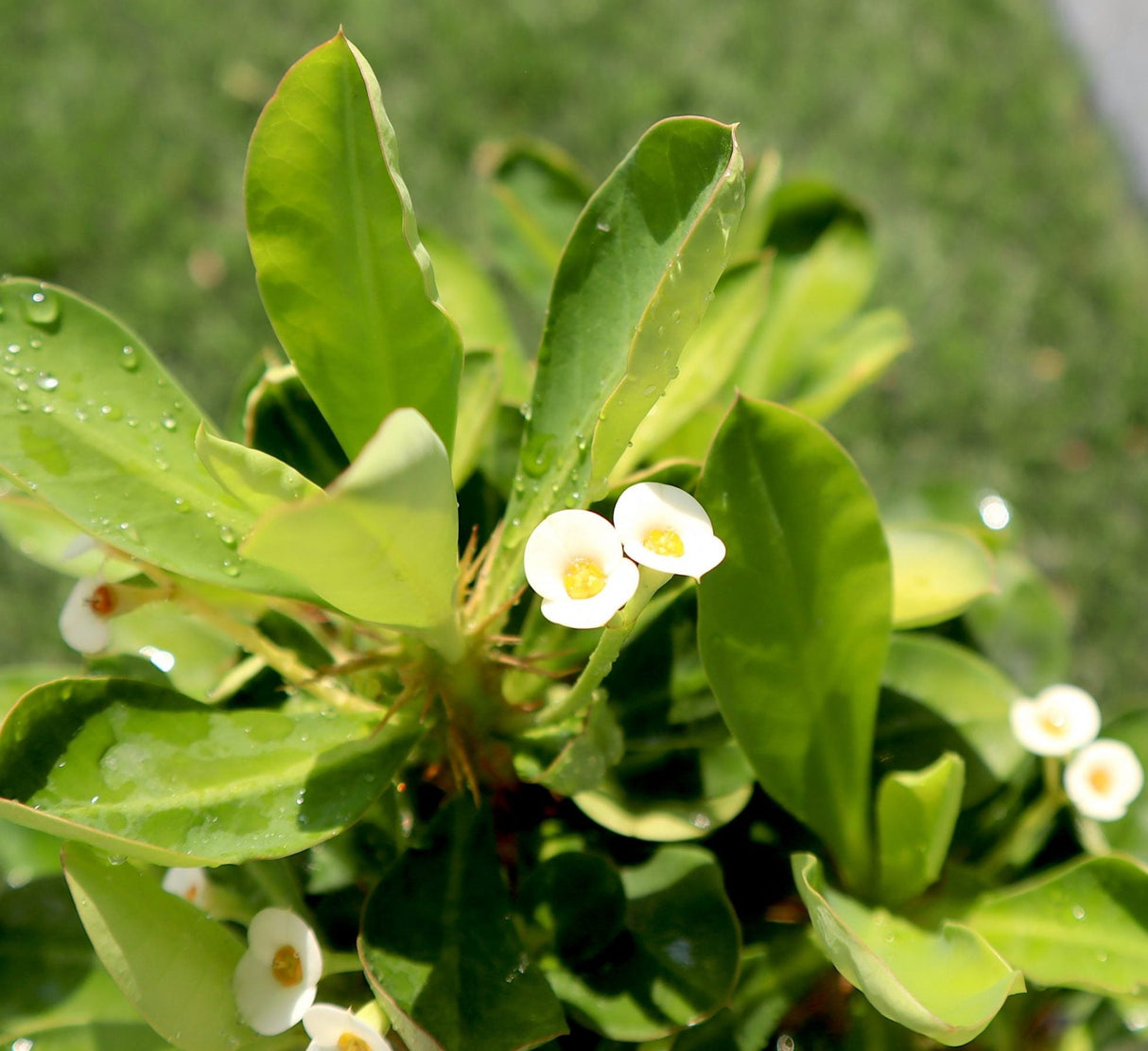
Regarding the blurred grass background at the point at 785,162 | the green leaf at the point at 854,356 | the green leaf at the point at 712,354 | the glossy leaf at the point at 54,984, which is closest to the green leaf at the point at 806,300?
the green leaf at the point at 854,356

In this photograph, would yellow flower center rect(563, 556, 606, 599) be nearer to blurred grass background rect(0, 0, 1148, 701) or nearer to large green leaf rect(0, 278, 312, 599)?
large green leaf rect(0, 278, 312, 599)

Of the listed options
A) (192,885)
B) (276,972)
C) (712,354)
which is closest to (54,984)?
(192,885)

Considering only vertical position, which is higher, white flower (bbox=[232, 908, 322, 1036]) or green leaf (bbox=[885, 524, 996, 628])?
green leaf (bbox=[885, 524, 996, 628])

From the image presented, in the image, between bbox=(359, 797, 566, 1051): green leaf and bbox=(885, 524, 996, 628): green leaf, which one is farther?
bbox=(885, 524, 996, 628): green leaf

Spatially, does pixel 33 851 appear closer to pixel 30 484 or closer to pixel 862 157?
pixel 30 484

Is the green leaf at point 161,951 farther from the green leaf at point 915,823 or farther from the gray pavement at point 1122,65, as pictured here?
the gray pavement at point 1122,65

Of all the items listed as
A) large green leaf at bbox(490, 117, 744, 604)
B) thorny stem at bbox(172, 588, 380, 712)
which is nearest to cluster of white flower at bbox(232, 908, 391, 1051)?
thorny stem at bbox(172, 588, 380, 712)
